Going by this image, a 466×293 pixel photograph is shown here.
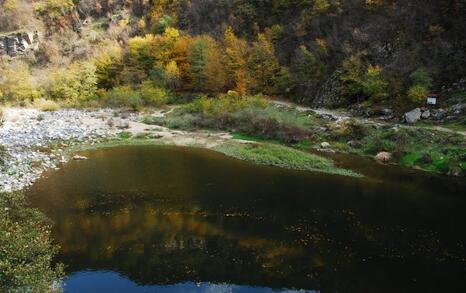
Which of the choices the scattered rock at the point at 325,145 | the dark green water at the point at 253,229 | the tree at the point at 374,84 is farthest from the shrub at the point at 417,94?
the dark green water at the point at 253,229

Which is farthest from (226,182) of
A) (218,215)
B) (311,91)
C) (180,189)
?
(311,91)

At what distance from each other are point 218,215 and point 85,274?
8.17 meters

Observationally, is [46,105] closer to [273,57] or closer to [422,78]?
[273,57]

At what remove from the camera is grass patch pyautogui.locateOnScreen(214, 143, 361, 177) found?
31.8 meters

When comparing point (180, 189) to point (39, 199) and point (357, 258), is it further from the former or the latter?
point (357, 258)

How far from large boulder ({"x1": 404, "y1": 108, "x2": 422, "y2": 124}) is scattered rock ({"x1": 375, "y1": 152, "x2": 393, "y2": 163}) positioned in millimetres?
7451

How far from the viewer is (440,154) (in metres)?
32.0

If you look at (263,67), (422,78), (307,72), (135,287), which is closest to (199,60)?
(263,67)

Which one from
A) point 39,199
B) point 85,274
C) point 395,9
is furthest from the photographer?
point 395,9

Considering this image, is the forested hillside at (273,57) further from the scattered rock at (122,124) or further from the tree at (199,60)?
the scattered rock at (122,124)

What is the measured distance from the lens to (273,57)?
59.5 meters

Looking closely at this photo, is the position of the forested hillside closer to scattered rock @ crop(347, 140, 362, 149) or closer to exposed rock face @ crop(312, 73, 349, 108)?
exposed rock face @ crop(312, 73, 349, 108)

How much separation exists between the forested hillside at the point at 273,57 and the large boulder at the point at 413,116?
1.92m

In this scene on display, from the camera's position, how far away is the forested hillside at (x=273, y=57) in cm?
4644
